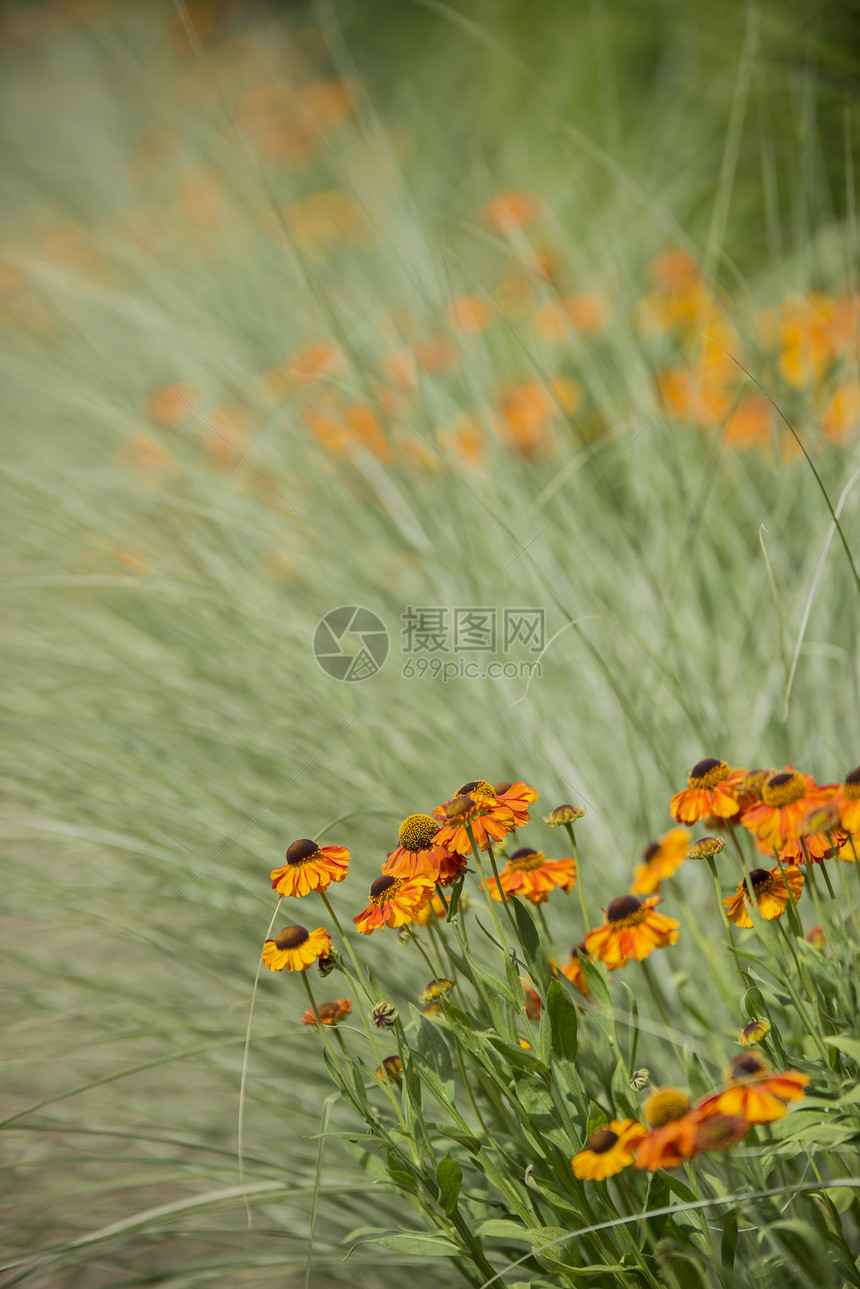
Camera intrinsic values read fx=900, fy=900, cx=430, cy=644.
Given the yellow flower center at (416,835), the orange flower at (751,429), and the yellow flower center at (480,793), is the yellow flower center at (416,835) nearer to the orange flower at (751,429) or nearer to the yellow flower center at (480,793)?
the yellow flower center at (480,793)

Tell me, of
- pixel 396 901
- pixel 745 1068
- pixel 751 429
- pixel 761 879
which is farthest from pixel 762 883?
pixel 751 429

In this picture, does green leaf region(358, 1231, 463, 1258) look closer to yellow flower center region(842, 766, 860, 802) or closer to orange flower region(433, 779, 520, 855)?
orange flower region(433, 779, 520, 855)

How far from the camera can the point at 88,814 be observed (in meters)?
0.99

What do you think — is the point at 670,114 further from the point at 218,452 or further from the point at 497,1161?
the point at 497,1161

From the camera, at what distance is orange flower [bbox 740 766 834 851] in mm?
492

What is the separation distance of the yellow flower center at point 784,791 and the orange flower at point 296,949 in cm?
26

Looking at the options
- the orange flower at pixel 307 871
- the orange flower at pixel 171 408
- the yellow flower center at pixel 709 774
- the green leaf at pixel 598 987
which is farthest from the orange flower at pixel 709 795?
the orange flower at pixel 171 408

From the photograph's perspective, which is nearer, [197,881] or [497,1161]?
[497,1161]

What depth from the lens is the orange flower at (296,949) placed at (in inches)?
19.9

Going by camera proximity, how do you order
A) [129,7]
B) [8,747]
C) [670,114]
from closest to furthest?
[8,747] < [670,114] < [129,7]

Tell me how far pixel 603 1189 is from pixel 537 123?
3.08 metres

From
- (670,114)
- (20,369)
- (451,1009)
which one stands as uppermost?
(670,114)

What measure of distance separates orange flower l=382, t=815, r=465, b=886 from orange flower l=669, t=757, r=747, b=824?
5.4 inches

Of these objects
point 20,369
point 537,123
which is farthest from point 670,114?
point 20,369
